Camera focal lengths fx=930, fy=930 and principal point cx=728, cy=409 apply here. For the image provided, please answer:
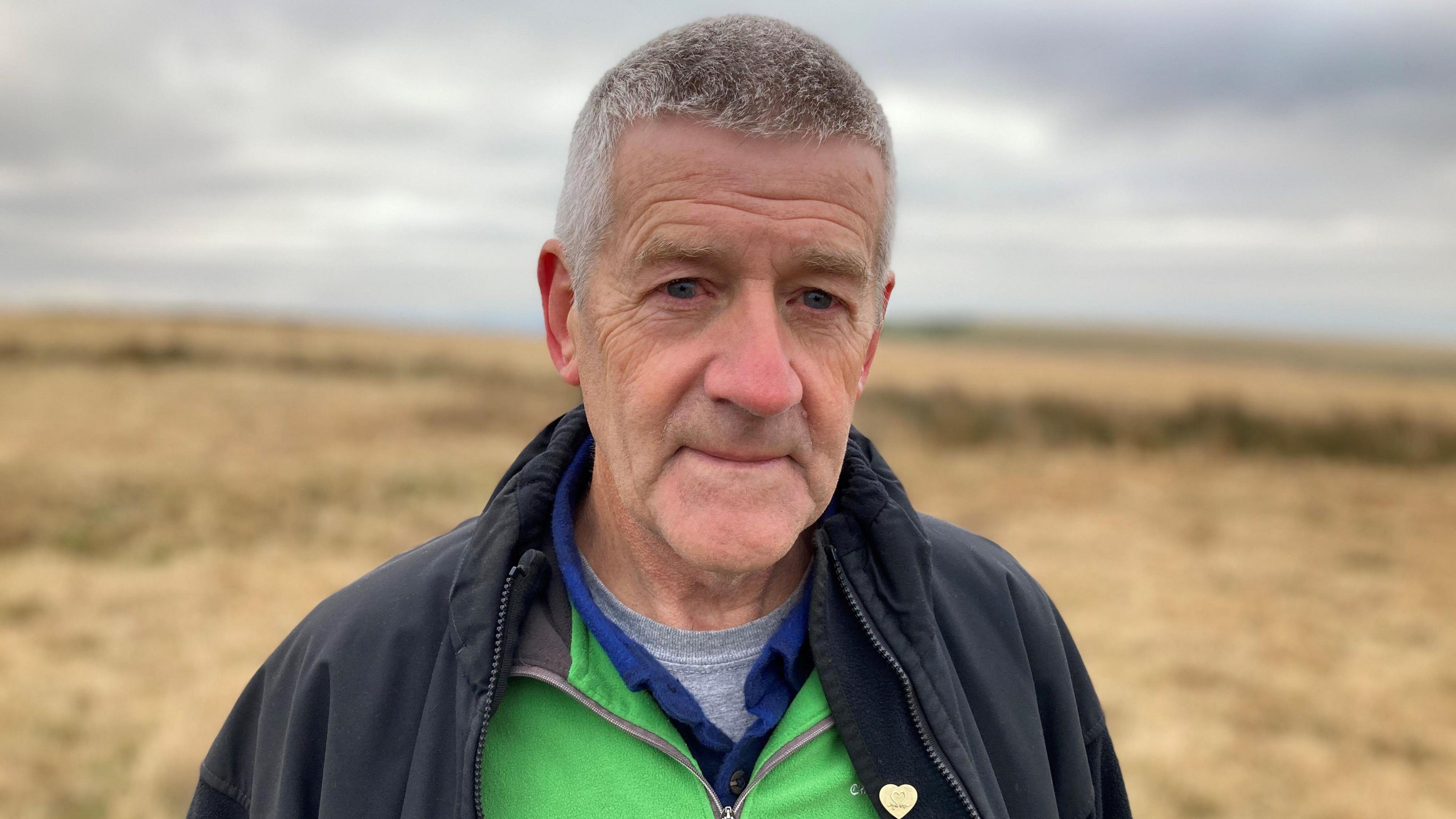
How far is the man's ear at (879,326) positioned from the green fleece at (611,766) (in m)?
0.82

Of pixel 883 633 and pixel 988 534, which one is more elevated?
pixel 883 633

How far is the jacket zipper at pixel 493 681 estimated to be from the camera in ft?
6.06

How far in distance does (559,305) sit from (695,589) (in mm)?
792

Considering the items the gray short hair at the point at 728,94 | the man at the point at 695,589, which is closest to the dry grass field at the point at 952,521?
the man at the point at 695,589

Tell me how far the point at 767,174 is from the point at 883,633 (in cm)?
105

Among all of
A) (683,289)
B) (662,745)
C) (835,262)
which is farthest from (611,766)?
(835,262)

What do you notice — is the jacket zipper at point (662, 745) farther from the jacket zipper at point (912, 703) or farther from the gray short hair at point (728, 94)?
the gray short hair at point (728, 94)

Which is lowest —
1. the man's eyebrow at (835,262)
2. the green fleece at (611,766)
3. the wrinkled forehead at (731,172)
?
the green fleece at (611,766)

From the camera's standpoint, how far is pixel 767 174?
1.96 metres

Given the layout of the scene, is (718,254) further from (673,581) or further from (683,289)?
(673,581)

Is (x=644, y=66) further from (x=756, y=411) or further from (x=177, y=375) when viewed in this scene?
(x=177, y=375)

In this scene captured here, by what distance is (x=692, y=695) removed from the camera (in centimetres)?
209

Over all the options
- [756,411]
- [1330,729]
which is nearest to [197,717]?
[756,411]

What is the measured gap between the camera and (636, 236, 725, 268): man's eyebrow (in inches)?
76.9
